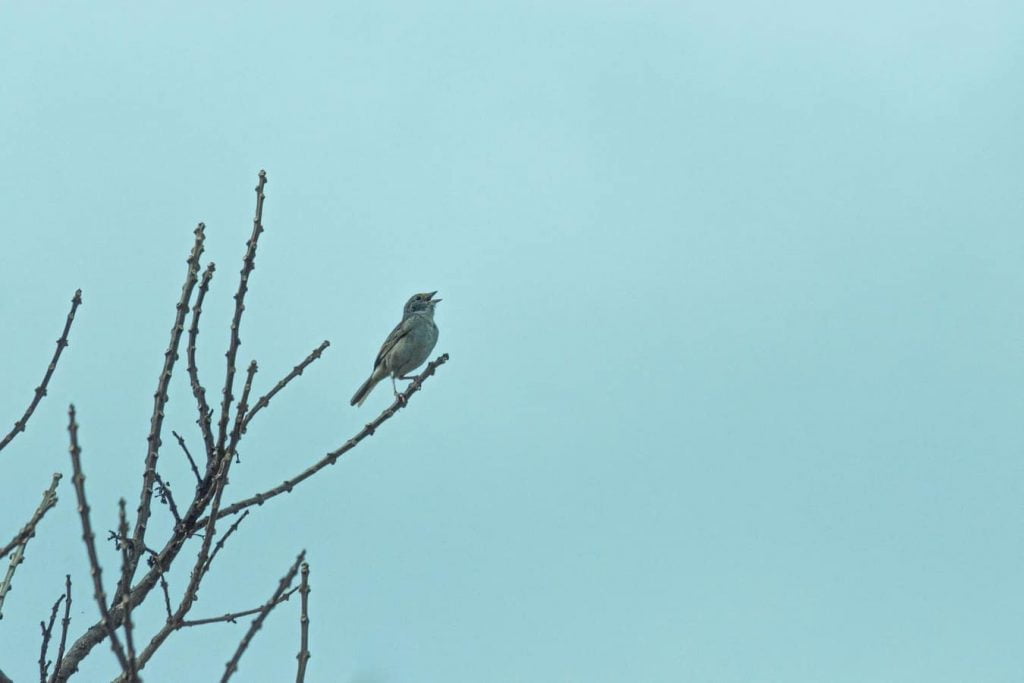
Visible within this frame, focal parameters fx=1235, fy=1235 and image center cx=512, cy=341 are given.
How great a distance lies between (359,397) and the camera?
51.8 ft

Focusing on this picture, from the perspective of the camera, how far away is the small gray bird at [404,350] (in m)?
15.5

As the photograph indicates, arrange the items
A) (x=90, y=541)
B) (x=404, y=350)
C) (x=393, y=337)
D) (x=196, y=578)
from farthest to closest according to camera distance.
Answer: (x=393, y=337), (x=404, y=350), (x=196, y=578), (x=90, y=541)

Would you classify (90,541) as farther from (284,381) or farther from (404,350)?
(404,350)

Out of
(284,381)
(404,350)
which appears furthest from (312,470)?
(404,350)

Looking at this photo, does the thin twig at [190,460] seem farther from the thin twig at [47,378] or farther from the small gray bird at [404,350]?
the small gray bird at [404,350]

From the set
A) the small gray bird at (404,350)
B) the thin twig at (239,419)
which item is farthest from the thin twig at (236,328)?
the small gray bird at (404,350)

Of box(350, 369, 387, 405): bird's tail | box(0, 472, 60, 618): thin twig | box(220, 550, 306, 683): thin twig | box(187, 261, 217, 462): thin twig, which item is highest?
box(350, 369, 387, 405): bird's tail

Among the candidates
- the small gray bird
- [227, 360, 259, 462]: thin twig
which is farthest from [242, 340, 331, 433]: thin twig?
the small gray bird

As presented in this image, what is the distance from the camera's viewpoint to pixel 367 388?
15.8 metres

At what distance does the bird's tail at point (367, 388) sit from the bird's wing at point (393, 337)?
150 mm

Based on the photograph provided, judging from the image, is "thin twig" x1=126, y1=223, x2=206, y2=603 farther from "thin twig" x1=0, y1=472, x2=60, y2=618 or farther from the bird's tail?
the bird's tail

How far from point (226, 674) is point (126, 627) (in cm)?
44

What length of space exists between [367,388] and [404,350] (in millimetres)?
785

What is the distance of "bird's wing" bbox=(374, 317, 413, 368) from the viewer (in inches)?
616
